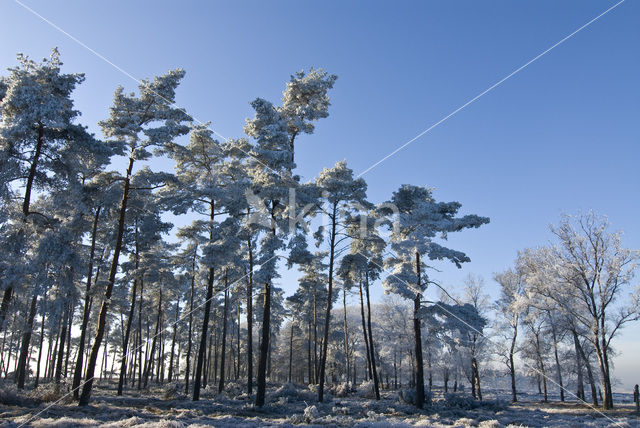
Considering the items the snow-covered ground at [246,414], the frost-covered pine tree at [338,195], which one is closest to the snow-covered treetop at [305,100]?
the frost-covered pine tree at [338,195]

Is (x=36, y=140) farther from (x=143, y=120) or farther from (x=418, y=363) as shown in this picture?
(x=418, y=363)

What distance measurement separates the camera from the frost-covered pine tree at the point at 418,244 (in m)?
21.3

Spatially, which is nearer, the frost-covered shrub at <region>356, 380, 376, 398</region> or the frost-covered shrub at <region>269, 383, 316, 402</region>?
the frost-covered shrub at <region>269, 383, 316, 402</region>

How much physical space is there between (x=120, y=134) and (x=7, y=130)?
5107 mm

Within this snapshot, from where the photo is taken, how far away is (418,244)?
2152 cm

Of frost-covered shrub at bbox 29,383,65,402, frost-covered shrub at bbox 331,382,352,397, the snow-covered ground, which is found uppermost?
frost-covered shrub at bbox 29,383,65,402

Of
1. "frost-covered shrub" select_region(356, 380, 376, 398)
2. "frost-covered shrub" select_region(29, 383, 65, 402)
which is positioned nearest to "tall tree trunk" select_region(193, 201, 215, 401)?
"frost-covered shrub" select_region(29, 383, 65, 402)

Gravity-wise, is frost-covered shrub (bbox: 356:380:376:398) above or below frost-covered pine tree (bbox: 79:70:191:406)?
below

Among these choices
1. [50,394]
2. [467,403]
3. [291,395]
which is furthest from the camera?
[291,395]

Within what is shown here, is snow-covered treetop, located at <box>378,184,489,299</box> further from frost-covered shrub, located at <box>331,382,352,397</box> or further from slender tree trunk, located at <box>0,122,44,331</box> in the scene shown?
slender tree trunk, located at <box>0,122,44,331</box>

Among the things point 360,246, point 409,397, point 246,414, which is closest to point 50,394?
point 246,414

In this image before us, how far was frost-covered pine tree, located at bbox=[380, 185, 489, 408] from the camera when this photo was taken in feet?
69.9

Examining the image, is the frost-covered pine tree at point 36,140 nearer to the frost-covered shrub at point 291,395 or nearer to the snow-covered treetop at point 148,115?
the snow-covered treetop at point 148,115

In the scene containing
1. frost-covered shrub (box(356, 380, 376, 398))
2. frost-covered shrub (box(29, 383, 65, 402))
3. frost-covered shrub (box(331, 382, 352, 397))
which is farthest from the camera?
frost-covered shrub (box(331, 382, 352, 397))
